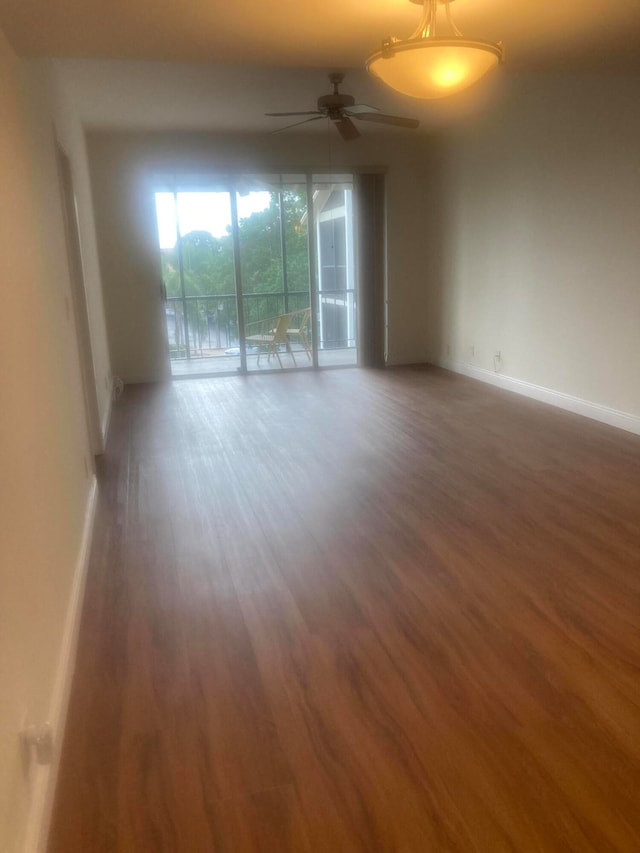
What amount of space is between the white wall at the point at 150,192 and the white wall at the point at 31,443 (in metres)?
3.57

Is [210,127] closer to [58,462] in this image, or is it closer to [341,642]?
[58,462]

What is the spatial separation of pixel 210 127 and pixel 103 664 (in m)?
5.88

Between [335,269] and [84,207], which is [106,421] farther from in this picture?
[335,269]

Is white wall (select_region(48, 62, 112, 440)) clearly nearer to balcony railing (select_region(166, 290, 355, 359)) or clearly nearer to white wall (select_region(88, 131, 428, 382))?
white wall (select_region(88, 131, 428, 382))

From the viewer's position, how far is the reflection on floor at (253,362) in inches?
309

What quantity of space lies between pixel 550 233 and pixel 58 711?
204 inches

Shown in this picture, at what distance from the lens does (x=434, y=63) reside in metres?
2.68

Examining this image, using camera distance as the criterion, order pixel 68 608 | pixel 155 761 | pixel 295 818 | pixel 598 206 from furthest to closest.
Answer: pixel 598 206 < pixel 68 608 < pixel 155 761 < pixel 295 818

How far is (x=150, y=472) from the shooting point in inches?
166

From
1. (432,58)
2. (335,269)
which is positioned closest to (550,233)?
(335,269)

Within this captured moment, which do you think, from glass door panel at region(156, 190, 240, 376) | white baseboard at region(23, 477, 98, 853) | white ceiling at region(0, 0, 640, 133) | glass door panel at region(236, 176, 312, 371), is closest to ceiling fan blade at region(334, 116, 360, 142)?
white ceiling at region(0, 0, 640, 133)

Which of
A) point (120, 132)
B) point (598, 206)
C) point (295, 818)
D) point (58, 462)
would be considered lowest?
point (295, 818)

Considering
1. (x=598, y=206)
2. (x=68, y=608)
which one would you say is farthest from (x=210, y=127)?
(x=68, y=608)

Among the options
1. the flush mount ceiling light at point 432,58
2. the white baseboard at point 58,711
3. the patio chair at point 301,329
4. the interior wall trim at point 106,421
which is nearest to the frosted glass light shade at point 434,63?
the flush mount ceiling light at point 432,58
